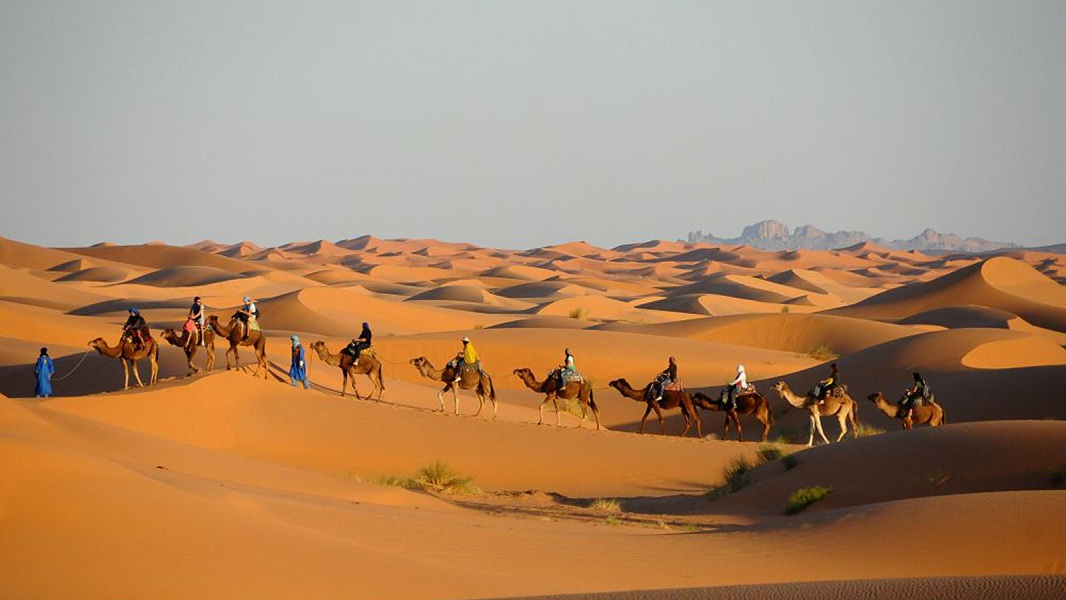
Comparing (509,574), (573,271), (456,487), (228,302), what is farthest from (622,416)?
(573,271)

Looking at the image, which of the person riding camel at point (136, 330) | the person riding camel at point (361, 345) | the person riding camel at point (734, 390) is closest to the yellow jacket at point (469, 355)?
the person riding camel at point (361, 345)

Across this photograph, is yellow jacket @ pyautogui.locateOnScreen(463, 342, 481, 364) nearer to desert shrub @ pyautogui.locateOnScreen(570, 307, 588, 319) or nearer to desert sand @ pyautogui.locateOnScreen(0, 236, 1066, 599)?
desert sand @ pyautogui.locateOnScreen(0, 236, 1066, 599)

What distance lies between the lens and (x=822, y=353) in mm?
47500

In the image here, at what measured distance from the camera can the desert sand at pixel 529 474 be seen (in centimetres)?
916

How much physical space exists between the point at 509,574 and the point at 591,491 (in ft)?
38.5

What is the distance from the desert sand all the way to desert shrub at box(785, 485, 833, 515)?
154 millimetres

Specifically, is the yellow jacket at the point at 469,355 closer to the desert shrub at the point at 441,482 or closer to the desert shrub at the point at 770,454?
the desert shrub at the point at 770,454

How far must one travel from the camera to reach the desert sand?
9156mm

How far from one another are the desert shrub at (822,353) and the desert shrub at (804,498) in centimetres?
3005

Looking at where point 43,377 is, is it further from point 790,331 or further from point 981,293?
point 981,293

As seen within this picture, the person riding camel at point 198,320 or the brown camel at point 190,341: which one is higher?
the person riding camel at point 198,320

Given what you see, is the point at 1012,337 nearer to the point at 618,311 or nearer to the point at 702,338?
the point at 702,338

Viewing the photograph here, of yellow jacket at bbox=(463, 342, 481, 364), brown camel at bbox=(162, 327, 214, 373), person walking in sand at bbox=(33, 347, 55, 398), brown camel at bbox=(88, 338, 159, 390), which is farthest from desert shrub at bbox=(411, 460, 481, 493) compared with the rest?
person walking in sand at bbox=(33, 347, 55, 398)

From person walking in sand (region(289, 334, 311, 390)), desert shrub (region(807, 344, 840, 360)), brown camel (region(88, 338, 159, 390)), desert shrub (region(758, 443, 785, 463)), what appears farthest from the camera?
desert shrub (region(807, 344, 840, 360))
